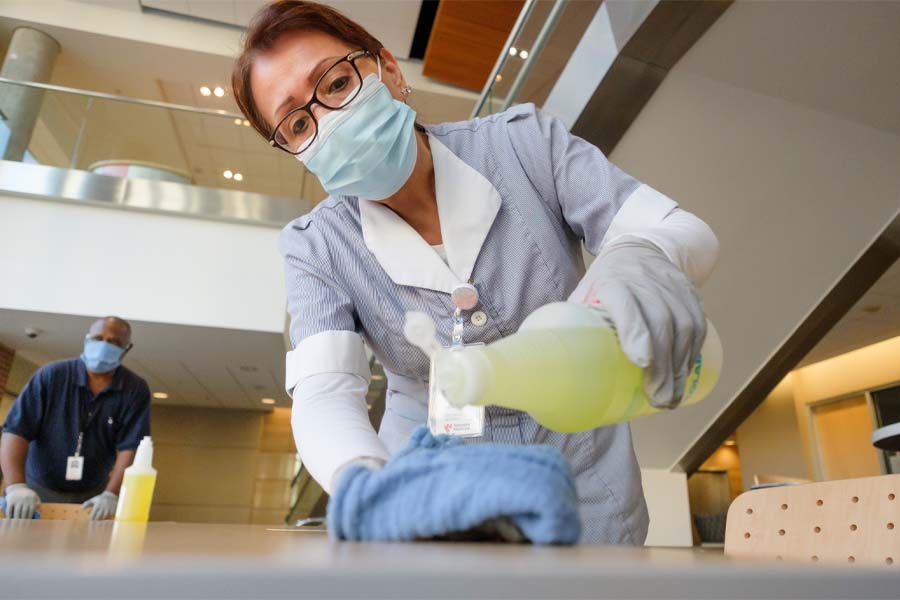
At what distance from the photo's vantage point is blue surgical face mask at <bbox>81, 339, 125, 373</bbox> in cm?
307

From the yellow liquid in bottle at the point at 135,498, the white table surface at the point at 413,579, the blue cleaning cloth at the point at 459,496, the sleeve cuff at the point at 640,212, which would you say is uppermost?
the sleeve cuff at the point at 640,212

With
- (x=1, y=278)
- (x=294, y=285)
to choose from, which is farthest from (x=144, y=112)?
(x=294, y=285)

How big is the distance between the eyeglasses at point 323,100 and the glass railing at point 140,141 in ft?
13.1

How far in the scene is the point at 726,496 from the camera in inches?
257

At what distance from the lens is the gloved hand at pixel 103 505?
258 cm

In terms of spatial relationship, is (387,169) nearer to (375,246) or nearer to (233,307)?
(375,246)

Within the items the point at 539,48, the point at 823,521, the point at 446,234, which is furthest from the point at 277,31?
the point at 539,48

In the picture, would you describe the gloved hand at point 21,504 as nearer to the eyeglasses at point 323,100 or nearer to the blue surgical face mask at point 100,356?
the blue surgical face mask at point 100,356

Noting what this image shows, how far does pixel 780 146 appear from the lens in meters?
2.80

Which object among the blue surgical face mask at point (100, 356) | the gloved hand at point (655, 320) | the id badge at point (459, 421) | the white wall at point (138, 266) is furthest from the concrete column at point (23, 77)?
the gloved hand at point (655, 320)

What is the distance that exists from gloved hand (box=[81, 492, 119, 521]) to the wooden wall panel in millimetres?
4824

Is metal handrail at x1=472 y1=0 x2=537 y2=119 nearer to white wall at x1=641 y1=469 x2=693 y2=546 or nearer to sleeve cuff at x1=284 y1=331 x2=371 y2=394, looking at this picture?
white wall at x1=641 y1=469 x2=693 y2=546

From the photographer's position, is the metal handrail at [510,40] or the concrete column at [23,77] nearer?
the metal handrail at [510,40]

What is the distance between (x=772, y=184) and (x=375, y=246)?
245 cm
